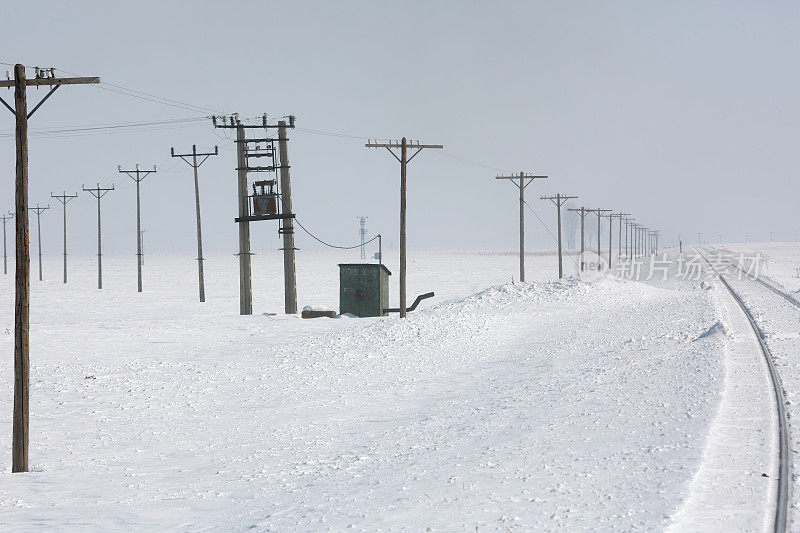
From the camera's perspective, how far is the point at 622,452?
1088cm

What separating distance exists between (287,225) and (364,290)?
4.86 metres

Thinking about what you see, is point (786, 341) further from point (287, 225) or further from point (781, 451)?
point (287, 225)

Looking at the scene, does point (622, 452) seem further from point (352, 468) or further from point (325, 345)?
point (325, 345)

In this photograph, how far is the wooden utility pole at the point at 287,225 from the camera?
115 feet

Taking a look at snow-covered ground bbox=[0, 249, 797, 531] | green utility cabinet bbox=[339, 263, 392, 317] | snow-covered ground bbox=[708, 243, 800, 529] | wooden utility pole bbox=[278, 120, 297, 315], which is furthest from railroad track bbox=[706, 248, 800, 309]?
wooden utility pole bbox=[278, 120, 297, 315]

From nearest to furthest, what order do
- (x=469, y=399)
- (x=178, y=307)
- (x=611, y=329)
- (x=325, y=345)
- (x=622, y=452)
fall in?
(x=622, y=452) < (x=469, y=399) < (x=325, y=345) < (x=611, y=329) < (x=178, y=307)

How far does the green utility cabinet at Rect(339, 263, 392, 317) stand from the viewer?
35406 millimetres

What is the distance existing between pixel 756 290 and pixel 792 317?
61.0 feet

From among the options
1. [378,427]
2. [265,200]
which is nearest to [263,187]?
[265,200]

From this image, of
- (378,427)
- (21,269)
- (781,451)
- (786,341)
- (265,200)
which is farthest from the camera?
(265,200)

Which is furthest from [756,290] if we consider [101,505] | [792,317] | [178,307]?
[101,505]

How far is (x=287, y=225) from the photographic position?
117 ft

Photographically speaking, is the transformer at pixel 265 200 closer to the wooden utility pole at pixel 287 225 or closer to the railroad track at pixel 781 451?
the wooden utility pole at pixel 287 225

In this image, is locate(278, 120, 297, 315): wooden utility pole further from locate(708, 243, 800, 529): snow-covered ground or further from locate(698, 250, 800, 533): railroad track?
locate(698, 250, 800, 533): railroad track
